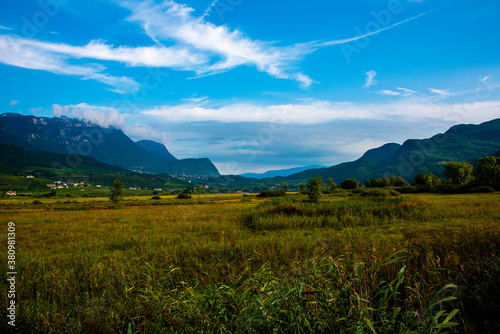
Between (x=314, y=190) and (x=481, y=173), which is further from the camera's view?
(x=481, y=173)

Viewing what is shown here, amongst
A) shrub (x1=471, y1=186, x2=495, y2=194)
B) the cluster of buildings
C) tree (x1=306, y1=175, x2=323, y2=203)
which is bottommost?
the cluster of buildings

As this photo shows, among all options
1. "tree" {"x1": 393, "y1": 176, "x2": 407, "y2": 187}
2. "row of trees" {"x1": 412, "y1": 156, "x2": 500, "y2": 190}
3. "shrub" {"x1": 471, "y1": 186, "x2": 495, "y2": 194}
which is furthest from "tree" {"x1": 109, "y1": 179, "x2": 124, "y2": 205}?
"tree" {"x1": 393, "y1": 176, "x2": 407, "y2": 187}

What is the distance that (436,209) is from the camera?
18375 millimetres

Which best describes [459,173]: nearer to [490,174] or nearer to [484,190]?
[490,174]

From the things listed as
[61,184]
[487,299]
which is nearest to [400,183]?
[487,299]

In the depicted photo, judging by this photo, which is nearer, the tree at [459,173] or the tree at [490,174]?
the tree at [490,174]

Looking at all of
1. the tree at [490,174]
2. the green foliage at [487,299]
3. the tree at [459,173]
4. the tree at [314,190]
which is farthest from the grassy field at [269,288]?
the tree at [459,173]

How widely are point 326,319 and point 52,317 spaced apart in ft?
16.6

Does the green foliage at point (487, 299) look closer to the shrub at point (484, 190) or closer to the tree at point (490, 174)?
the shrub at point (484, 190)

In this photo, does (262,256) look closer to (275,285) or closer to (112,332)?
(275,285)

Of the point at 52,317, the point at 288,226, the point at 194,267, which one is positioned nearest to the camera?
the point at 52,317

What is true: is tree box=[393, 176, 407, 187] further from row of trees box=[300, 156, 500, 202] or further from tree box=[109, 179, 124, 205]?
tree box=[109, 179, 124, 205]

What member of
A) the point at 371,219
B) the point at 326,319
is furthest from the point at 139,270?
the point at 371,219

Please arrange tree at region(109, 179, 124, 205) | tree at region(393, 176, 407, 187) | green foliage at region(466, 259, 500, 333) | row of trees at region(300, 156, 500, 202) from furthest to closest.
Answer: tree at region(393, 176, 407, 187)
tree at region(109, 179, 124, 205)
row of trees at region(300, 156, 500, 202)
green foliage at region(466, 259, 500, 333)
